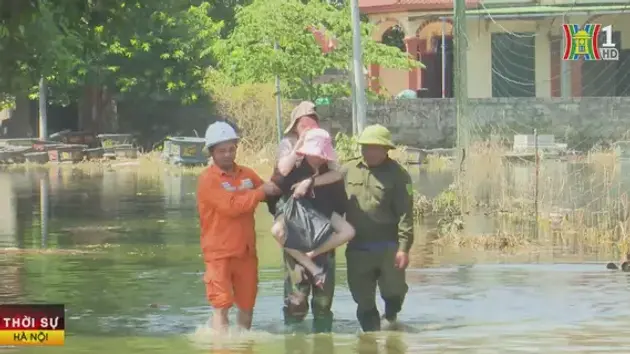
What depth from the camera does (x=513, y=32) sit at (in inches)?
1972

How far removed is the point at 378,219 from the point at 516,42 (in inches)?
1564

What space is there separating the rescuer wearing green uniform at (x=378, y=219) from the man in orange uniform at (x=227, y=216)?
0.76m

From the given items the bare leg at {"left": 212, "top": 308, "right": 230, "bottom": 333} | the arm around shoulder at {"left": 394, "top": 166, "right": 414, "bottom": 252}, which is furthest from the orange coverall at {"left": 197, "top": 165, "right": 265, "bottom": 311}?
the arm around shoulder at {"left": 394, "top": 166, "right": 414, "bottom": 252}

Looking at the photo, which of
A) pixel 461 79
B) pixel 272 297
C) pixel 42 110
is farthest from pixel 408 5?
pixel 272 297

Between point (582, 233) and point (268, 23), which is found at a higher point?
point (268, 23)

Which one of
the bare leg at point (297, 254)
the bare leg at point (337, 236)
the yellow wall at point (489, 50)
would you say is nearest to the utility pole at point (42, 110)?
the yellow wall at point (489, 50)

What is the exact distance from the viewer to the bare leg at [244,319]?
11401 millimetres

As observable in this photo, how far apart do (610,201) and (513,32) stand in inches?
1185

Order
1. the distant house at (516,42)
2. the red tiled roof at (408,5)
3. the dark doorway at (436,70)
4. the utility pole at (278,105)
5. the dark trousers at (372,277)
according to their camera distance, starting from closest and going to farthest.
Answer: the dark trousers at (372,277), the utility pole at (278,105), the distant house at (516,42), the red tiled roof at (408,5), the dark doorway at (436,70)

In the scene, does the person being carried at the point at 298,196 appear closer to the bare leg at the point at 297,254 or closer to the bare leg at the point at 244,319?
the bare leg at the point at 297,254

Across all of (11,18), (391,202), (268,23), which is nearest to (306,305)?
(391,202)

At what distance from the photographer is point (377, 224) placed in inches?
452

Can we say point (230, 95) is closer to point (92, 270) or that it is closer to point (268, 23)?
point (268, 23)

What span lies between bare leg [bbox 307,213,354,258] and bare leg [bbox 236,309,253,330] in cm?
67
